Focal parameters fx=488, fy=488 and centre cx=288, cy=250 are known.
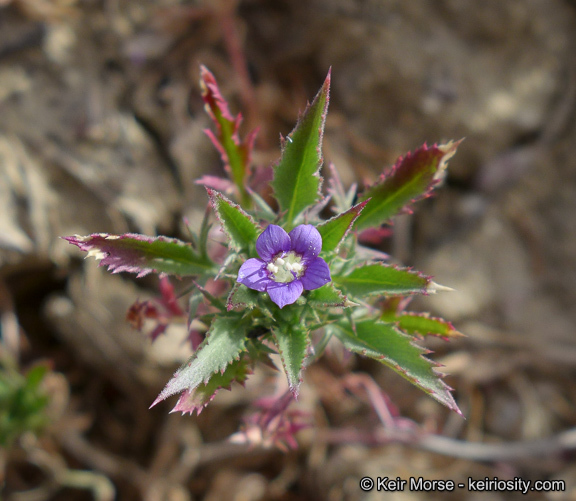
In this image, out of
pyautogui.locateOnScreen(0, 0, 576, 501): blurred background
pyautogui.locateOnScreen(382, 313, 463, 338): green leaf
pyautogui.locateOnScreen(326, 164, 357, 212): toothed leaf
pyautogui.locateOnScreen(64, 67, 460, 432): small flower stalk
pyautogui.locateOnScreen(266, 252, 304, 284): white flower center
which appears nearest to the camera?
pyautogui.locateOnScreen(64, 67, 460, 432): small flower stalk

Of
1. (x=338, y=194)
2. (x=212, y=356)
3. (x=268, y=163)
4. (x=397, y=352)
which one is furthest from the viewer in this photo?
(x=268, y=163)

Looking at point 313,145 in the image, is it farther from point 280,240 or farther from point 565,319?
point 565,319

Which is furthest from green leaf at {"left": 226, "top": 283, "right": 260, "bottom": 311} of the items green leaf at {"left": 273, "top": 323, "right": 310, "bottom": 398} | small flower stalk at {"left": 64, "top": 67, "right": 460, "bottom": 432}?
green leaf at {"left": 273, "top": 323, "right": 310, "bottom": 398}

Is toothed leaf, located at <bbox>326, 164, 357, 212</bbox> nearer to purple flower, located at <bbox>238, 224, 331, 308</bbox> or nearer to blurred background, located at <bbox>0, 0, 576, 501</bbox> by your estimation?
purple flower, located at <bbox>238, 224, 331, 308</bbox>

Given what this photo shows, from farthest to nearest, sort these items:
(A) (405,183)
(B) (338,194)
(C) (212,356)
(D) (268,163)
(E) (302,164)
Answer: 1. (D) (268,163)
2. (B) (338,194)
3. (A) (405,183)
4. (E) (302,164)
5. (C) (212,356)

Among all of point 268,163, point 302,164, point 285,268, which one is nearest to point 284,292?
point 285,268

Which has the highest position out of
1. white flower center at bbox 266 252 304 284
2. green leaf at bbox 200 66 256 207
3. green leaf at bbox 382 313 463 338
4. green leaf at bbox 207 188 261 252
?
green leaf at bbox 200 66 256 207

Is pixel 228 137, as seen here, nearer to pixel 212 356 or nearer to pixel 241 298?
pixel 241 298
